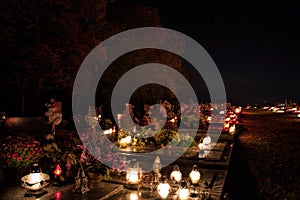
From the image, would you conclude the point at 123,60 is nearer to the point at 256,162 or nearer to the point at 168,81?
the point at 168,81

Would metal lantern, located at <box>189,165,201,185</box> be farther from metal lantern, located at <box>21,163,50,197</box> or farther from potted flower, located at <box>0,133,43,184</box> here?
potted flower, located at <box>0,133,43,184</box>

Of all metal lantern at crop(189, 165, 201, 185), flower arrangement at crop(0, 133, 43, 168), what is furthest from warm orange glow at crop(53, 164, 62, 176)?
metal lantern at crop(189, 165, 201, 185)

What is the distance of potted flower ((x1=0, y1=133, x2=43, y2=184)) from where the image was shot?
7.21 meters

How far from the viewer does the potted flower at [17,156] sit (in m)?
7.21

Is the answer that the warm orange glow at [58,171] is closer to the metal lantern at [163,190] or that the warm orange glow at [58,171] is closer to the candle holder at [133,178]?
the candle holder at [133,178]

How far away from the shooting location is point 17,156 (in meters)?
7.25

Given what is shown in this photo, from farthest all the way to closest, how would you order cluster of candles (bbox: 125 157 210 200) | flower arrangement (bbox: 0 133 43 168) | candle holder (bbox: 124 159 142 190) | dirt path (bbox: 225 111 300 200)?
1. dirt path (bbox: 225 111 300 200)
2. flower arrangement (bbox: 0 133 43 168)
3. candle holder (bbox: 124 159 142 190)
4. cluster of candles (bbox: 125 157 210 200)

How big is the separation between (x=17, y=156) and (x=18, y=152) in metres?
0.11

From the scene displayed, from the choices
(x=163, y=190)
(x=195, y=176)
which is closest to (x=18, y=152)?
(x=163, y=190)

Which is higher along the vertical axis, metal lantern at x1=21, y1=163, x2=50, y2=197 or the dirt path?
metal lantern at x1=21, y1=163, x2=50, y2=197

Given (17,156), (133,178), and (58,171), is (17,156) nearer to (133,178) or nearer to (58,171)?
(58,171)

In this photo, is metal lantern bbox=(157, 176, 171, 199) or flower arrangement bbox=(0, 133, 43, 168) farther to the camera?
flower arrangement bbox=(0, 133, 43, 168)

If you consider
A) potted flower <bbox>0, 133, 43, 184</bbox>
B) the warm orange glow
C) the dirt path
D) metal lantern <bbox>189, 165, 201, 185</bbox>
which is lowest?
the dirt path

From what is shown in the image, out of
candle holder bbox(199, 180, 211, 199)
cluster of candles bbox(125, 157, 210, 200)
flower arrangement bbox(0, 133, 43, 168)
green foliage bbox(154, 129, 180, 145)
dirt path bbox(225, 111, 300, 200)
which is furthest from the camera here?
green foliage bbox(154, 129, 180, 145)
